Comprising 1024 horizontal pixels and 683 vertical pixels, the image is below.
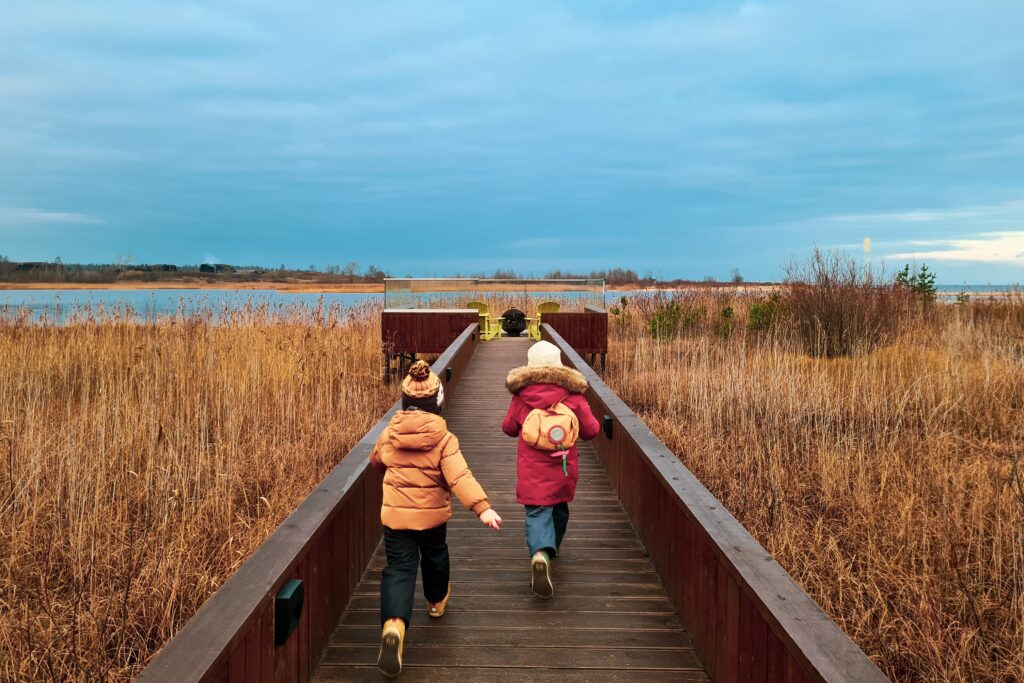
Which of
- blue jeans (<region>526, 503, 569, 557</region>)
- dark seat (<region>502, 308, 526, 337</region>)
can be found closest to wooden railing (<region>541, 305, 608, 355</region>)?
dark seat (<region>502, 308, 526, 337</region>)

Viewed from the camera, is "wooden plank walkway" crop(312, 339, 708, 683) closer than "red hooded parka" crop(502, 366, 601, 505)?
Yes

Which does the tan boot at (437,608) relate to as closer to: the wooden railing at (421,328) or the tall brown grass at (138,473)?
the tall brown grass at (138,473)

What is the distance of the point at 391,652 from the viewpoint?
3.01 metres

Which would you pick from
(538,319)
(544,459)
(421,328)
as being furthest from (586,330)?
(544,459)

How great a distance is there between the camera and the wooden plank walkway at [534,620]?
3145 millimetres

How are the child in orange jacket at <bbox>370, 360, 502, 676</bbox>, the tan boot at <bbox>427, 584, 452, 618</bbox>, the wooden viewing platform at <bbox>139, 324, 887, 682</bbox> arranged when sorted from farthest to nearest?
1. the tan boot at <bbox>427, 584, 452, 618</bbox>
2. the child in orange jacket at <bbox>370, 360, 502, 676</bbox>
3. the wooden viewing platform at <bbox>139, 324, 887, 682</bbox>

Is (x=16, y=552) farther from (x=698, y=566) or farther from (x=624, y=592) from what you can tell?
(x=698, y=566)

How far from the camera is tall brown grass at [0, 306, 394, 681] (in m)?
4.10

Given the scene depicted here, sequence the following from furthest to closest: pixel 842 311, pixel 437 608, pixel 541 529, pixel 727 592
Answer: pixel 842 311, pixel 541 529, pixel 437 608, pixel 727 592

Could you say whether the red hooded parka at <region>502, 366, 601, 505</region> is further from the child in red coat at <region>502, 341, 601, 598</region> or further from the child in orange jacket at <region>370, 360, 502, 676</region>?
the child in orange jacket at <region>370, 360, 502, 676</region>

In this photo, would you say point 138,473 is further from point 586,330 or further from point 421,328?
point 586,330

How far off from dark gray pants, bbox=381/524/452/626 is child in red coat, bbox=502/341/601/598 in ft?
1.82

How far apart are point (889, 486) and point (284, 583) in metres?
5.92

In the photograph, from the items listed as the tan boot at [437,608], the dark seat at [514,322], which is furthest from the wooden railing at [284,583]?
the dark seat at [514,322]
